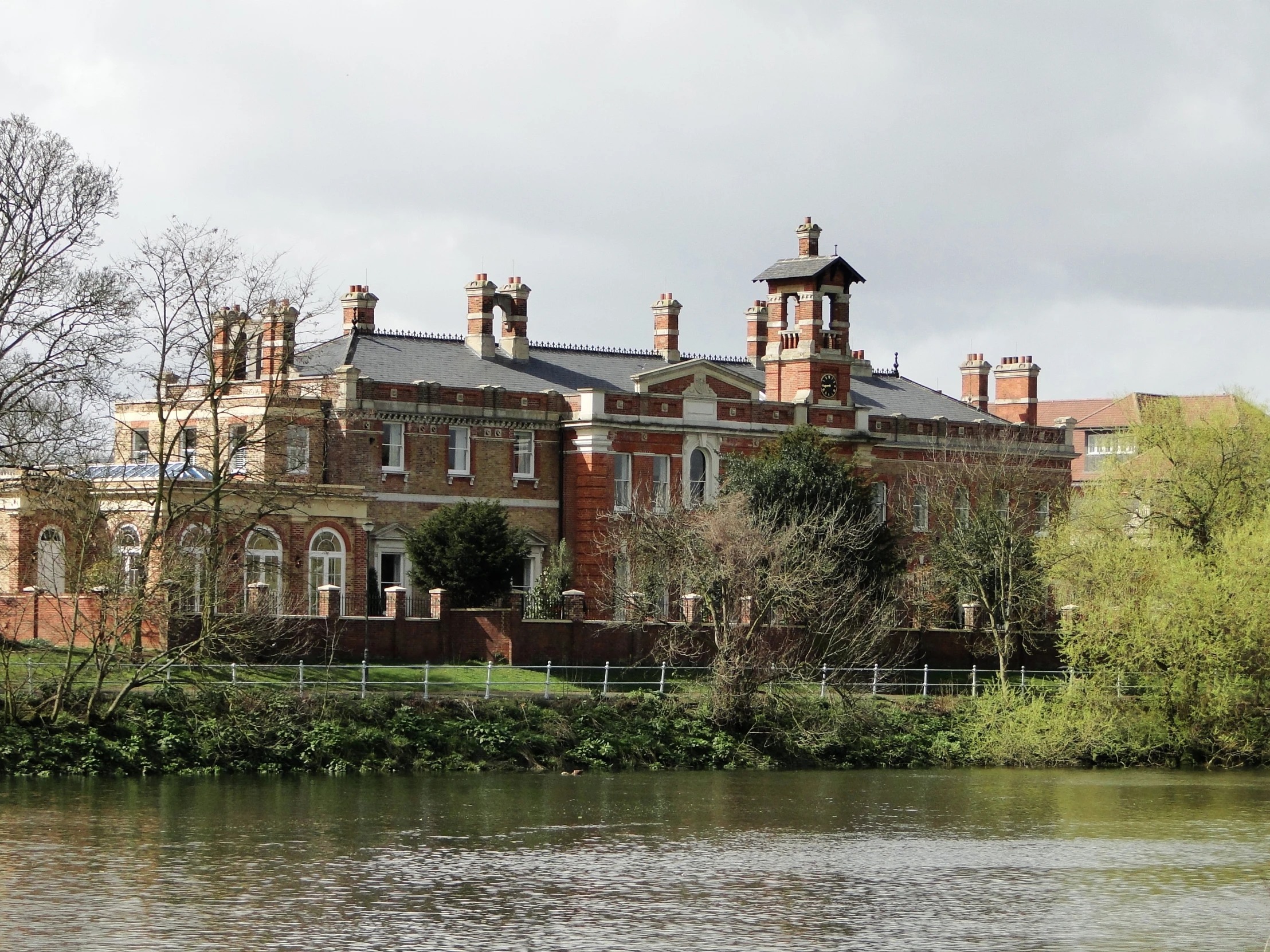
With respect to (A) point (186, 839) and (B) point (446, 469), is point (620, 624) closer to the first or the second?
(B) point (446, 469)

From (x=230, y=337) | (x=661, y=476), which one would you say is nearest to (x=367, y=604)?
(x=661, y=476)

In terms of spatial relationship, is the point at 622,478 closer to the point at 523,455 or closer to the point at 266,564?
the point at 523,455

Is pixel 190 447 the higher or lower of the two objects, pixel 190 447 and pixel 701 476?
the higher

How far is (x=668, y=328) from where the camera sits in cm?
7181

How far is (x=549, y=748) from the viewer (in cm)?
4416

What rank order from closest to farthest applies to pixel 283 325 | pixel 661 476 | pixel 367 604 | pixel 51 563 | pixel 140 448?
1. pixel 283 325
2. pixel 51 563
3. pixel 367 604
4. pixel 140 448
5. pixel 661 476

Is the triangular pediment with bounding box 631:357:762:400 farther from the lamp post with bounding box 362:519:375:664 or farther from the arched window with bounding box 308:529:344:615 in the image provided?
the arched window with bounding box 308:529:344:615

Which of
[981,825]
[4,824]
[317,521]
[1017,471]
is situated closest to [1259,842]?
[981,825]

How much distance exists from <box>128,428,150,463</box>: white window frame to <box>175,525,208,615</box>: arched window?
212 cm

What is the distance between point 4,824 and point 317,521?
23359mm

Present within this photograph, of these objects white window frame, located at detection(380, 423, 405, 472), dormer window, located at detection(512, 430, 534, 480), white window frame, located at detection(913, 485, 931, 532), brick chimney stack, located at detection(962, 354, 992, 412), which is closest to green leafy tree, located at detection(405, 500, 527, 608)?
white window frame, located at detection(380, 423, 405, 472)

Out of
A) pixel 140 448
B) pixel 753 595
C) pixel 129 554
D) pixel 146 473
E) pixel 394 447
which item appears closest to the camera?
pixel 129 554

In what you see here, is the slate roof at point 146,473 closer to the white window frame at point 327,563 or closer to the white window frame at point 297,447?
the white window frame at point 297,447

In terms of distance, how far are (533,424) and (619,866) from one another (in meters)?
33.8
